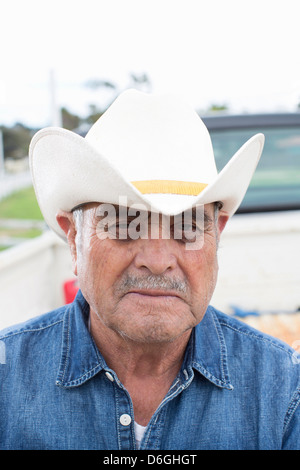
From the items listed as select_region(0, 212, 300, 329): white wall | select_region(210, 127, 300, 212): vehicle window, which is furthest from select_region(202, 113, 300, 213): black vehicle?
select_region(0, 212, 300, 329): white wall

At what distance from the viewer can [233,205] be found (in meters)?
1.64

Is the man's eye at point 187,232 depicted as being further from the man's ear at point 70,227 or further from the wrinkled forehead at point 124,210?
the man's ear at point 70,227

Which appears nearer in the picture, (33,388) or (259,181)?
(33,388)

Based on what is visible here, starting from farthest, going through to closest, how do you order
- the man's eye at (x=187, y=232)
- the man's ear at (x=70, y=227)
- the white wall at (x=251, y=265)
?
1. the white wall at (x=251, y=265)
2. the man's ear at (x=70, y=227)
3. the man's eye at (x=187, y=232)

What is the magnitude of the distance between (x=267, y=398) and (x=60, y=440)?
69 cm

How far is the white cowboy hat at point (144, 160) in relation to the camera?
1310 millimetres

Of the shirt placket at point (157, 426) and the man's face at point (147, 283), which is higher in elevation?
the man's face at point (147, 283)

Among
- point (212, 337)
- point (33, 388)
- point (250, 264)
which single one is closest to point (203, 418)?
point (212, 337)

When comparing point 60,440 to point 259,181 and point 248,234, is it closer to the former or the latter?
point 248,234

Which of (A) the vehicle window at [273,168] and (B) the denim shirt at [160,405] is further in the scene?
(A) the vehicle window at [273,168]

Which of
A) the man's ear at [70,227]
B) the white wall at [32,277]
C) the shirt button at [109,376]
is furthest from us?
the white wall at [32,277]

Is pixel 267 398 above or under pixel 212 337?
under

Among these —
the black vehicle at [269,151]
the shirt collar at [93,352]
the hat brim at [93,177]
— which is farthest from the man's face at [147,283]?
the black vehicle at [269,151]

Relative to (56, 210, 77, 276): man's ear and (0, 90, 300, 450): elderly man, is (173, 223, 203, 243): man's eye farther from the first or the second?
(56, 210, 77, 276): man's ear
